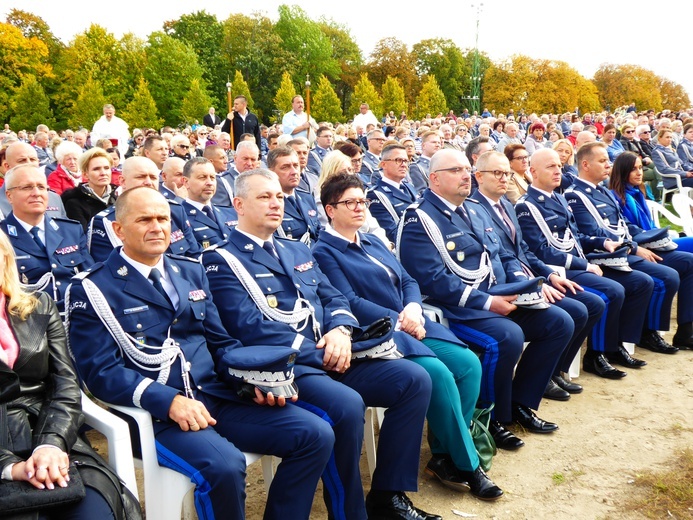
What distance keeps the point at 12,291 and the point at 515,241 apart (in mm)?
3192

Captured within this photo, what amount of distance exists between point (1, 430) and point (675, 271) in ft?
16.1

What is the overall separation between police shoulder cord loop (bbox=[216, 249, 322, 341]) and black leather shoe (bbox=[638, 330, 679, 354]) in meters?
3.34

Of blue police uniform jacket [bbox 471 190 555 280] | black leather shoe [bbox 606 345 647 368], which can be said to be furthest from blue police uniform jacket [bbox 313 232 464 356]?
black leather shoe [bbox 606 345 647 368]

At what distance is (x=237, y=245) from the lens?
3094 millimetres

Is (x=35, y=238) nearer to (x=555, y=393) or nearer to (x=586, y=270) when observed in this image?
(x=555, y=393)

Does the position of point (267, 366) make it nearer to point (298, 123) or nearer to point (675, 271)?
point (675, 271)

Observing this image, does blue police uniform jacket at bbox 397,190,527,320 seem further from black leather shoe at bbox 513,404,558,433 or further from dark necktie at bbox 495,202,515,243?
black leather shoe at bbox 513,404,558,433

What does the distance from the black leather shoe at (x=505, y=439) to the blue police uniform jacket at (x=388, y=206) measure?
2349 millimetres

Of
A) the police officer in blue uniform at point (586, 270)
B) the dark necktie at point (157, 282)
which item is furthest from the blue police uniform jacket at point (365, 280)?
the police officer in blue uniform at point (586, 270)

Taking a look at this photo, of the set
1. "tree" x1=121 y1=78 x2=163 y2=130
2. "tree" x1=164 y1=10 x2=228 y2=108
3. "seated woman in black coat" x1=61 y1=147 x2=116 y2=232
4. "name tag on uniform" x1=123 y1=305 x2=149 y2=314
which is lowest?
"name tag on uniform" x1=123 y1=305 x2=149 y2=314

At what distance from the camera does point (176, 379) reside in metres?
2.60

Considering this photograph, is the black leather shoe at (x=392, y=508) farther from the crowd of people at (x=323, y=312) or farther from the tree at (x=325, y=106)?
the tree at (x=325, y=106)

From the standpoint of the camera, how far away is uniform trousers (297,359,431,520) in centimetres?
270

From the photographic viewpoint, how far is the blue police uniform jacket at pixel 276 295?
2.91 meters
